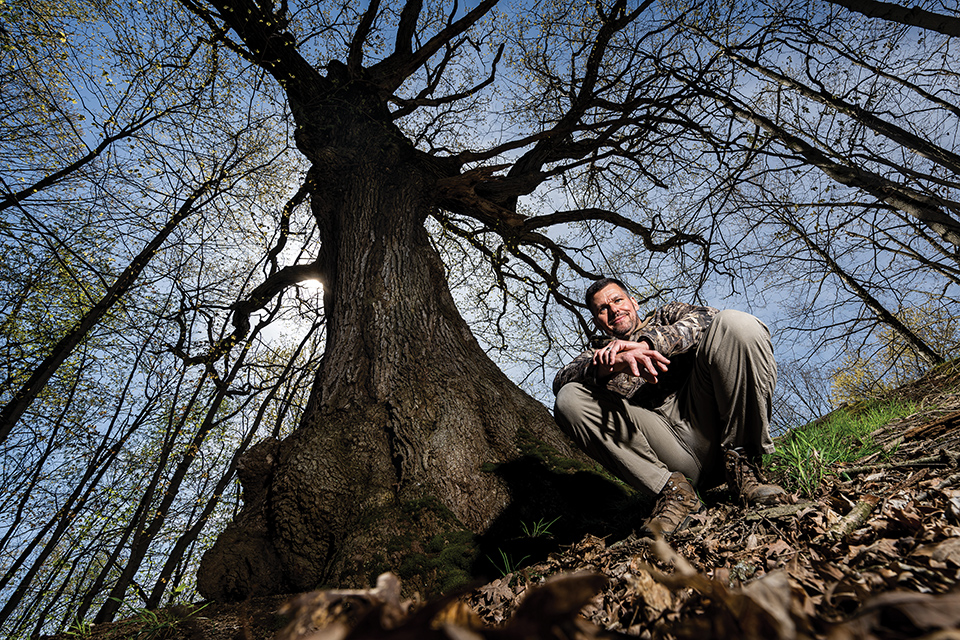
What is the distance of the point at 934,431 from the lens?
1.97 metres

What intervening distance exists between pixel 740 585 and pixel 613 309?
2057 mm

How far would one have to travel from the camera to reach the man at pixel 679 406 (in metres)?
1.92

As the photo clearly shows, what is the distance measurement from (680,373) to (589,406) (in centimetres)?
60

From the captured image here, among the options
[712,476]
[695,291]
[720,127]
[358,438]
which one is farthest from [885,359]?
[358,438]

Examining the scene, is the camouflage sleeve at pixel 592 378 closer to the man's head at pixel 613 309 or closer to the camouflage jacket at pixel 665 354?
the camouflage jacket at pixel 665 354

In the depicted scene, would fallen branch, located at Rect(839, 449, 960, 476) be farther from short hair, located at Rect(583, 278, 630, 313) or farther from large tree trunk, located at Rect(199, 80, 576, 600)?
large tree trunk, located at Rect(199, 80, 576, 600)

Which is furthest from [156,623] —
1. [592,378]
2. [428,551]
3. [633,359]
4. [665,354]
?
[665,354]

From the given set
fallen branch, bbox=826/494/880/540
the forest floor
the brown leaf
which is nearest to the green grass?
the forest floor

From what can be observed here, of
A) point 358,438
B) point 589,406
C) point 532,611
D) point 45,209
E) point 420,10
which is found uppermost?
point 420,10

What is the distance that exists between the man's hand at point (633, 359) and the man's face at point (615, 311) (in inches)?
18.8

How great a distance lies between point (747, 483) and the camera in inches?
71.6

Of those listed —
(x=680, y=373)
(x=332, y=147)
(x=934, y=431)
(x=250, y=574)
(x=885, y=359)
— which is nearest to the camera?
(x=934, y=431)

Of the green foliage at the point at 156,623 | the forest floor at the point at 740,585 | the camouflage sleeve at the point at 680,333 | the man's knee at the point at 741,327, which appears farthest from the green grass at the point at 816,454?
the green foliage at the point at 156,623

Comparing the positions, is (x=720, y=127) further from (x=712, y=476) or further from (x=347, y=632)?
(x=347, y=632)
